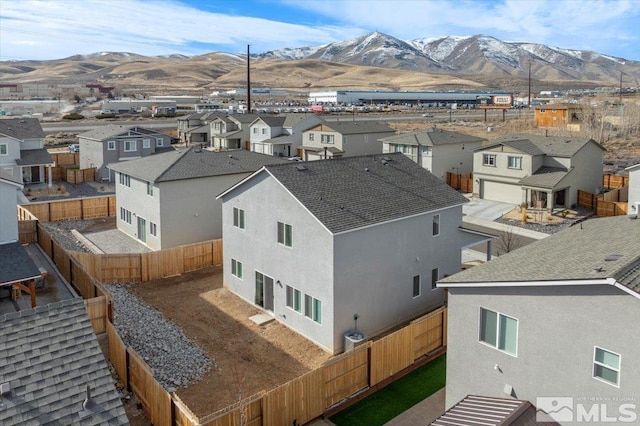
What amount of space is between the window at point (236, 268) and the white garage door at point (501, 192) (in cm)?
2939

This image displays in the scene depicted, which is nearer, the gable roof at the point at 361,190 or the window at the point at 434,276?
the gable roof at the point at 361,190

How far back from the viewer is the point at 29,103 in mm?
156500

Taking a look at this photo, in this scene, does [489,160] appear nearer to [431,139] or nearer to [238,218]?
[431,139]

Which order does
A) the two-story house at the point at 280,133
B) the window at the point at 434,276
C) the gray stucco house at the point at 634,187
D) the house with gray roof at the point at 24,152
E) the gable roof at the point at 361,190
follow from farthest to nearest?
the two-story house at the point at 280,133, the house with gray roof at the point at 24,152, the gray stucco house at the point at 634,187, the window at the point at 434,276, the gable roof at the point at 361,190

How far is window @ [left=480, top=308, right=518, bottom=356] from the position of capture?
47.8 ft

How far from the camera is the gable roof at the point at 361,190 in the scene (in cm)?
2258

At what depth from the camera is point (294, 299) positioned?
23672mm

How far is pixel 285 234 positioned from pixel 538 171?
30.7m

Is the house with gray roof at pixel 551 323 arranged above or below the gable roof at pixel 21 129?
below

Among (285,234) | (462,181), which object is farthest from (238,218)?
(462,181)

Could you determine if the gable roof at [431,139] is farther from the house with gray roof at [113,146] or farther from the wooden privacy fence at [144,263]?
the wooden privacy fence at [144,263]

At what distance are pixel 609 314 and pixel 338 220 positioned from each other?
1130 cm
